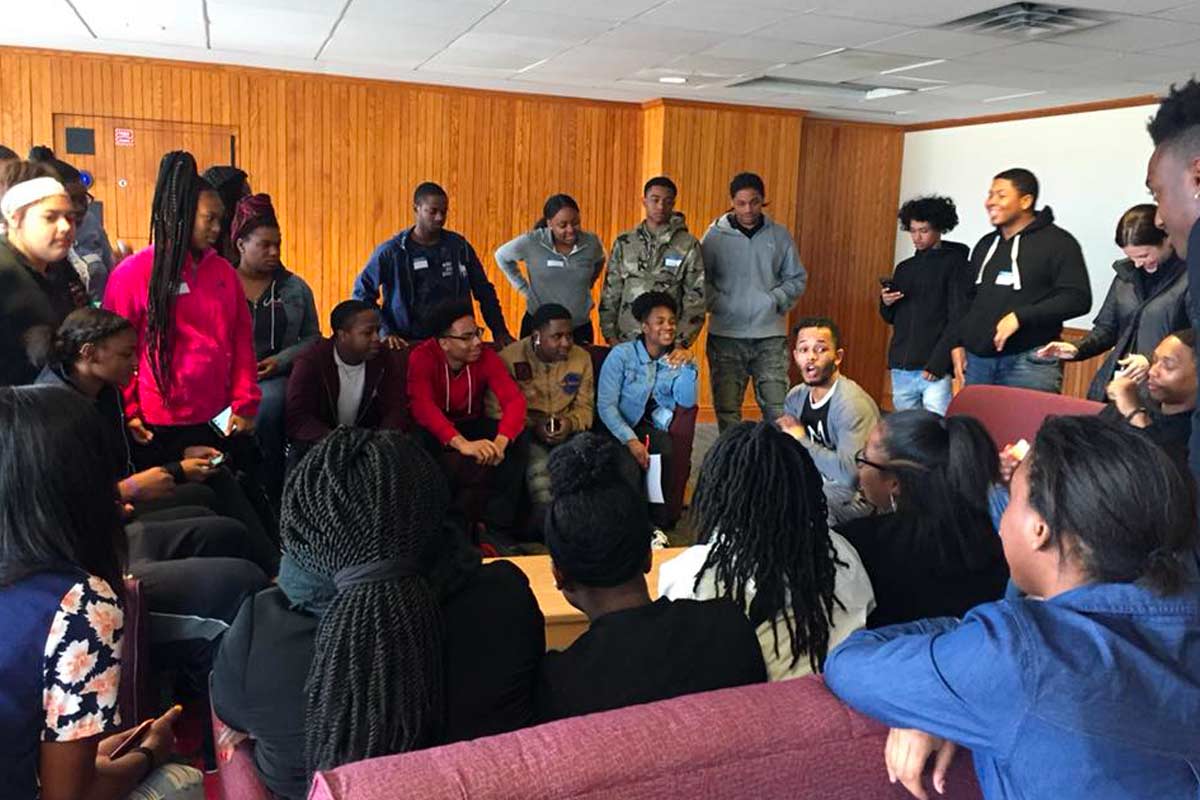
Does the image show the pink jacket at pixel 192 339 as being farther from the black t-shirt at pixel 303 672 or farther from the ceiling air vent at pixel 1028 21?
the ceiling air vent at pixel 1028 21

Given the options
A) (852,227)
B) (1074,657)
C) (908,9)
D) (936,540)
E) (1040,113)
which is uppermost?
(1040,113)

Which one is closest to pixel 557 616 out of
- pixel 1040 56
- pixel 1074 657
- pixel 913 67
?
pixel 1074 657

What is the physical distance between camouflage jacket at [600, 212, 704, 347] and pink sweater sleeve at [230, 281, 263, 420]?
7.94 feet

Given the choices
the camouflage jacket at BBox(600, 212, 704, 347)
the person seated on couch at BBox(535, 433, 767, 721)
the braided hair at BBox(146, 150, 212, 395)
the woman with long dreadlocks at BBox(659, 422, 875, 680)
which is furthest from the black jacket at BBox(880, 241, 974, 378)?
the person seated on couch at BBox(535, 433, 767, 721)

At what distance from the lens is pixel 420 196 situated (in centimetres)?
479

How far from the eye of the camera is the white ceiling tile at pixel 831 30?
4.77 metres

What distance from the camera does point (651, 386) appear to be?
459cm

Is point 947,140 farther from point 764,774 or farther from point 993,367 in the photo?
point 764,774

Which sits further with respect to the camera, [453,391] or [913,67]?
[913,67]

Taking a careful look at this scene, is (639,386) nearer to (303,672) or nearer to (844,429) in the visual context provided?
(844,429)

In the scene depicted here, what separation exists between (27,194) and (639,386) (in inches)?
103

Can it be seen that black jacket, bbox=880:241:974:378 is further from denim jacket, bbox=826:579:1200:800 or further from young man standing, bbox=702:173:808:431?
denim jacket, bbox=826:579:1200:800

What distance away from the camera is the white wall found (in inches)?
275

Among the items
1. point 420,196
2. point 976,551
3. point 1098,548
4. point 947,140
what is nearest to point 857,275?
point 947,140
